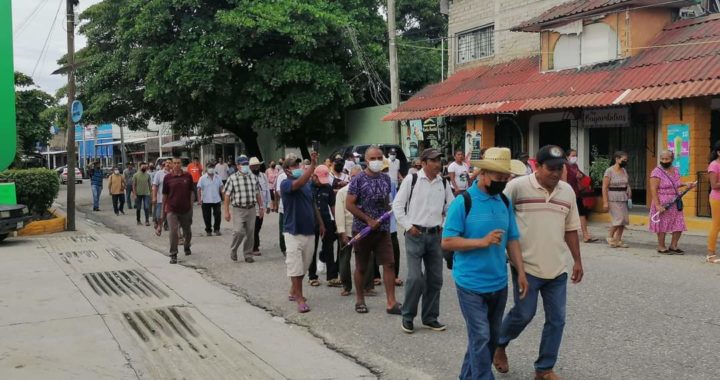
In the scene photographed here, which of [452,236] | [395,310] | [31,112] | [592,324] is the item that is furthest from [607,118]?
[31,112]

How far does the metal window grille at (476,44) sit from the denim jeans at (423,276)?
52.2 feet

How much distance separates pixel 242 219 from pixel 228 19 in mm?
13392

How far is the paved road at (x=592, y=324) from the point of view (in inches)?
193

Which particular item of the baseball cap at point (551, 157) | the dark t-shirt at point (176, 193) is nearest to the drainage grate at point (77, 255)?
the dark t-shirt at point (176, 193)

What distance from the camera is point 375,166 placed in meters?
6.56

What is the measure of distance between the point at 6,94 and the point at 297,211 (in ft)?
15.0

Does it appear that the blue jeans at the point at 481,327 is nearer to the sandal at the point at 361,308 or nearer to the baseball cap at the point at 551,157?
the baseball cap at the point at 551,157

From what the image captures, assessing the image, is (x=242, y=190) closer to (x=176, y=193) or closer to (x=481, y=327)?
(x=176, y=193)

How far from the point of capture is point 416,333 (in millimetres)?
5871

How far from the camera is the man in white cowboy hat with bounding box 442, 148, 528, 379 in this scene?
4020 mm

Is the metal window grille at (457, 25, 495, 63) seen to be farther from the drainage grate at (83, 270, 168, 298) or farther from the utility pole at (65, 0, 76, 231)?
the drainage grate at (83, 270, 168, 298)

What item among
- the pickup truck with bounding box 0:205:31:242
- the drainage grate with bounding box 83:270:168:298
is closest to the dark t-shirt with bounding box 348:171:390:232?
the drainage grate with bounding box 83:270:168:298

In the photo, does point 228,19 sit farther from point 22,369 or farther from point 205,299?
point 22,369

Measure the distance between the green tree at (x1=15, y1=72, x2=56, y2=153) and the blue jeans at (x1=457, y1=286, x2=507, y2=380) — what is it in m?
31.3
